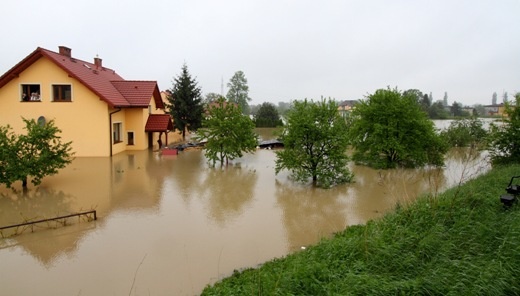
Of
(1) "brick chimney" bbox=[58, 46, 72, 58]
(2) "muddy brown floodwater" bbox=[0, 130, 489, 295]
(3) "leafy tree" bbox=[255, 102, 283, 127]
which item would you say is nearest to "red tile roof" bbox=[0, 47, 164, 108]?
(1) "brick chimney" bbox=[58, 46, 72, 58]

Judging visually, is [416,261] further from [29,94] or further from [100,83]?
[29,94]

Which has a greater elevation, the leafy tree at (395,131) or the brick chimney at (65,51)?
the brick chimney at (65,51)

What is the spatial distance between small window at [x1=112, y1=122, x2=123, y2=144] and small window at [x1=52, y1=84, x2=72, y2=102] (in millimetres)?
2965

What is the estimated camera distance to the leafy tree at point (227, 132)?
58.3 ft

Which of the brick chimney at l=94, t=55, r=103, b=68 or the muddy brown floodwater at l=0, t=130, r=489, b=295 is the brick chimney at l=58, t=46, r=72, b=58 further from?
the muddy brown floodwater at l=0, t=130, r=489, b=295

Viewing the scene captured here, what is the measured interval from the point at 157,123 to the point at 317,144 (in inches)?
551

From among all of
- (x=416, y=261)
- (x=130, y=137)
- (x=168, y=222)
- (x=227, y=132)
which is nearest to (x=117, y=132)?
(x=130, y=137)

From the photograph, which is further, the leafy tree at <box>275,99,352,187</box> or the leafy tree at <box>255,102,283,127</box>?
the leafy tree at <box>255,102,283,127</box>

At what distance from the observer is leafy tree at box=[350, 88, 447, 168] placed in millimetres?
16812

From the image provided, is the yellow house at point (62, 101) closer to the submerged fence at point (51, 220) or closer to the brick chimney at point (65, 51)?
the brick chimney at point (65, 51)

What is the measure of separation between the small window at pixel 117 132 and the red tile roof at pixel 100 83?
1.46 meters

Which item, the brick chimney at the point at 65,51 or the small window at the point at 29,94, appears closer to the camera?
the small window at the point at 29,94

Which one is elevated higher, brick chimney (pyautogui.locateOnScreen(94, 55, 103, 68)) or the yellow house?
brick chimney (pyautogui.locateOnScreen(94, 55, 103, 68))

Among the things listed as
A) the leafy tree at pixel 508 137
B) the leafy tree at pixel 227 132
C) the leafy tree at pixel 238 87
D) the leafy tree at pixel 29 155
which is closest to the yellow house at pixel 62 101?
the leafy tree at pixel 227 132
